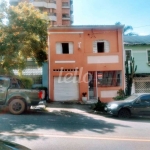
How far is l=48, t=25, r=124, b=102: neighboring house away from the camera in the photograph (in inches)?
720

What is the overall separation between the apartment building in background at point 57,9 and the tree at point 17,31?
37519 mm

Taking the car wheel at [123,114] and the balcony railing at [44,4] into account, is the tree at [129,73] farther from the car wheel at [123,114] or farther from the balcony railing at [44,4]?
the balcony railing at [44,4]

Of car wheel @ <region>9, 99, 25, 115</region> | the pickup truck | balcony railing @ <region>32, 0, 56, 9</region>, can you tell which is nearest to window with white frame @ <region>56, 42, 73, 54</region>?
the pickup truck

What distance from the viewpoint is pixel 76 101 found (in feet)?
59.0

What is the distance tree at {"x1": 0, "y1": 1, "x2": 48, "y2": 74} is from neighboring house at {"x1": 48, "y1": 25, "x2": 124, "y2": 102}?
446cm

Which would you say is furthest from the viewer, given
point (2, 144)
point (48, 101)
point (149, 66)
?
point (149, 66)

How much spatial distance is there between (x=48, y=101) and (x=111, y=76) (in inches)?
248

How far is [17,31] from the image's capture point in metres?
12.5

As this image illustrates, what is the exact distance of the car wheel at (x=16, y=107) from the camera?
36.0 feet

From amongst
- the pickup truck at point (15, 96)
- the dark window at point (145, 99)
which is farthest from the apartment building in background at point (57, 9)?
the dark window at point (145, 99)

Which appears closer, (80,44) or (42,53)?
(42,53)

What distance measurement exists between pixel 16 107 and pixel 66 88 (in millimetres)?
7625

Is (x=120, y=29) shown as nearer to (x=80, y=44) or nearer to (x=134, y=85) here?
(x=80, y=44)

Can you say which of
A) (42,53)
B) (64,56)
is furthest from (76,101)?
(42,53)
